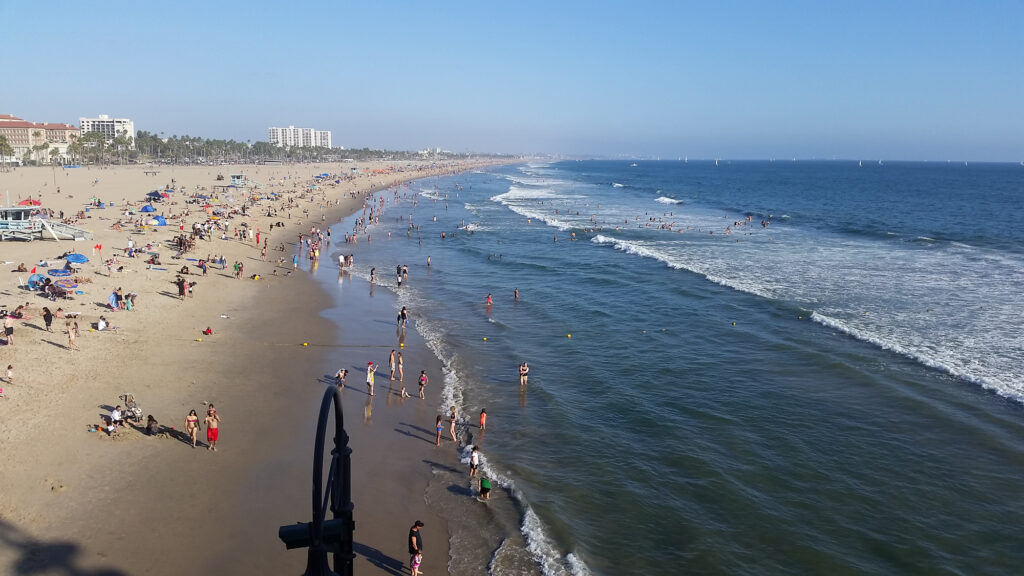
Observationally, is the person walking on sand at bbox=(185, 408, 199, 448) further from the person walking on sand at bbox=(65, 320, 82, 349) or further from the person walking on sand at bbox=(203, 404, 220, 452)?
the person walking on sand at bbox=(65, 320, 82, 349)

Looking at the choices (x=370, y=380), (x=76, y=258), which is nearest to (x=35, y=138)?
(x=76, y=258)

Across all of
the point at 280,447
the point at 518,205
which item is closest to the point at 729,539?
the point at 280,447

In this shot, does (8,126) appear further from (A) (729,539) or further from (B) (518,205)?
(A) (729,539)

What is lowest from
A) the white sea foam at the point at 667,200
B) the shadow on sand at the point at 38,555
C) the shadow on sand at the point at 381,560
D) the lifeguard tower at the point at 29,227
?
the shadow on sand at the point at 381,560

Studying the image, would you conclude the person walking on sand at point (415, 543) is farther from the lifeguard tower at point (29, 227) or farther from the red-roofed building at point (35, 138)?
the red-roofed building at point (35, 138)

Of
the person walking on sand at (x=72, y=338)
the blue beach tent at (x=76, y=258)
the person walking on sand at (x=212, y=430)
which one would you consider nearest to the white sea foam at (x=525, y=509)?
the person walking on sand at (x=212, y=430)

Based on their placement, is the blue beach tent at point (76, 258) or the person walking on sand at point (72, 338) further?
the blue beach tent at point (76, 258)
